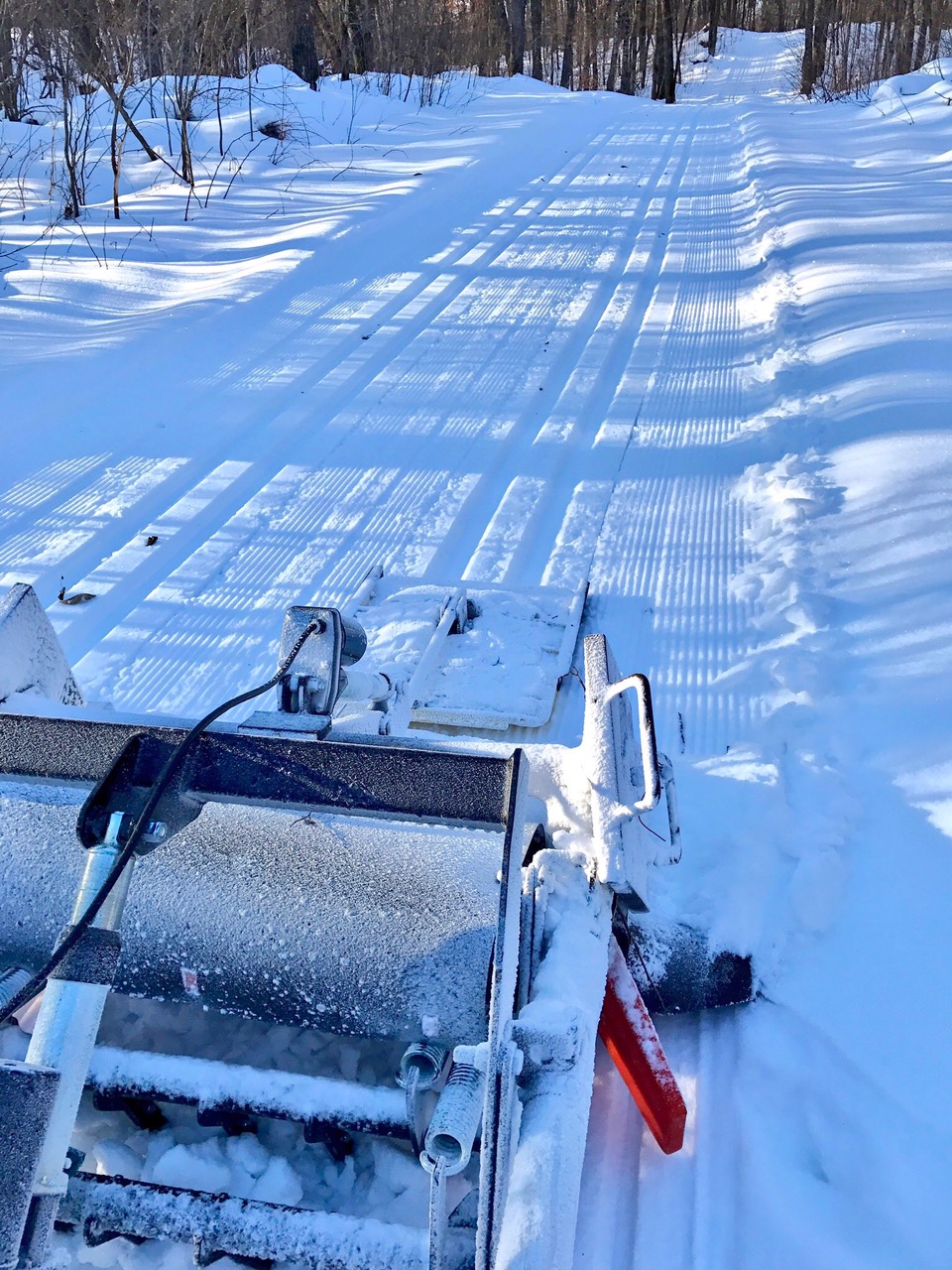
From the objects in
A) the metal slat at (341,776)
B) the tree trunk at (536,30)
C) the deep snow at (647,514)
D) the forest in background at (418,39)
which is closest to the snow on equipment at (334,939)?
the metal slat at (341,776)

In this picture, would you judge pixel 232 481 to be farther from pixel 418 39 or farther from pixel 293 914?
pixel 418 39

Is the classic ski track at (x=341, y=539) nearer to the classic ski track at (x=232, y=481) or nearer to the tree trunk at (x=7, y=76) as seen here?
the classic ski track at (x=232, y=481)

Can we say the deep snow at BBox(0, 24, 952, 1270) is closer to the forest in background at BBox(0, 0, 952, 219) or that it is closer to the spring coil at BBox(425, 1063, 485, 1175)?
the spring coil at BBox(425, 1063, 485, 1175)

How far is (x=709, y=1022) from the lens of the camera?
1.97m

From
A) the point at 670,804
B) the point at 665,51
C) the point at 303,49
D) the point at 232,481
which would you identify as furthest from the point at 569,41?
the point at 670,804

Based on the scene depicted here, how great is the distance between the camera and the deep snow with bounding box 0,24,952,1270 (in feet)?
5.78

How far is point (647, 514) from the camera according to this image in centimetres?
414

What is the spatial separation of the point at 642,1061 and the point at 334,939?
0.57 meters

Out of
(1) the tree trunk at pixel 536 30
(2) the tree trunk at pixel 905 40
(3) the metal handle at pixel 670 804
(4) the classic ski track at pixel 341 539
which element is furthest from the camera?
(1) the tree trunk at pixel 536 30

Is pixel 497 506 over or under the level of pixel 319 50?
under

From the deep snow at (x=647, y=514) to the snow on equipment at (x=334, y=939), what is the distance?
0.16 m

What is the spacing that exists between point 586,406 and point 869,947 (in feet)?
11.5

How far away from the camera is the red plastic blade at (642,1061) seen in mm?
1723

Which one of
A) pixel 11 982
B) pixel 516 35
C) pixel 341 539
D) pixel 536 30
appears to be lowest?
pixel 341 539
